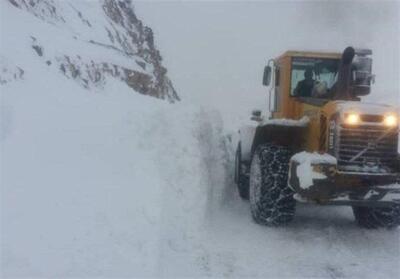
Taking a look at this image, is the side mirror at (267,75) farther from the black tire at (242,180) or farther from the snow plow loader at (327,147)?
the black tire at (242,180)

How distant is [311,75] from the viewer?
356 inches

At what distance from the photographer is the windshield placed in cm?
895

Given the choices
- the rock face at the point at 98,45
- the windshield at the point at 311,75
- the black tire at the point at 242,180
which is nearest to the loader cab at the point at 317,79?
the windshield at the point at 311,75

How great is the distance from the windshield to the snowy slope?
5.40ft

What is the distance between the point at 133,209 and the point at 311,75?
12.4ft

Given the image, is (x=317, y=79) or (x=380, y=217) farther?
(x=317, y=79)

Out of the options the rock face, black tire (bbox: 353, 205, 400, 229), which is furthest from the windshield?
the rock face

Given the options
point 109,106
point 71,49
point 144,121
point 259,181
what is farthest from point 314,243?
point 71,49

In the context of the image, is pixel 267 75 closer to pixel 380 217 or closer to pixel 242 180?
pixel 242 180

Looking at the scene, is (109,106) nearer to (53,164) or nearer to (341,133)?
(53,164)

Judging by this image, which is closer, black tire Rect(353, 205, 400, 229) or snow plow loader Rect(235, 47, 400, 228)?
snow plow loader Rect(235, 47, 400, 228)

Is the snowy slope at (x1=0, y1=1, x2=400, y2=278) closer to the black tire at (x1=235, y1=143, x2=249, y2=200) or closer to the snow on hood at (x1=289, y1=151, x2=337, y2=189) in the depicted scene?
the black tire at (x1=235, y1=143, x2=249, y2=200)

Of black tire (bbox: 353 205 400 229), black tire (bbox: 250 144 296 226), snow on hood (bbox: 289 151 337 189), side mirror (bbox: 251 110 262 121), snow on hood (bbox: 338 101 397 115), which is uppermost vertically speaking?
snow on hood (bbox: 338 101 397 115)

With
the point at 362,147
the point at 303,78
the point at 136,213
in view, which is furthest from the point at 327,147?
the point at 136,213
